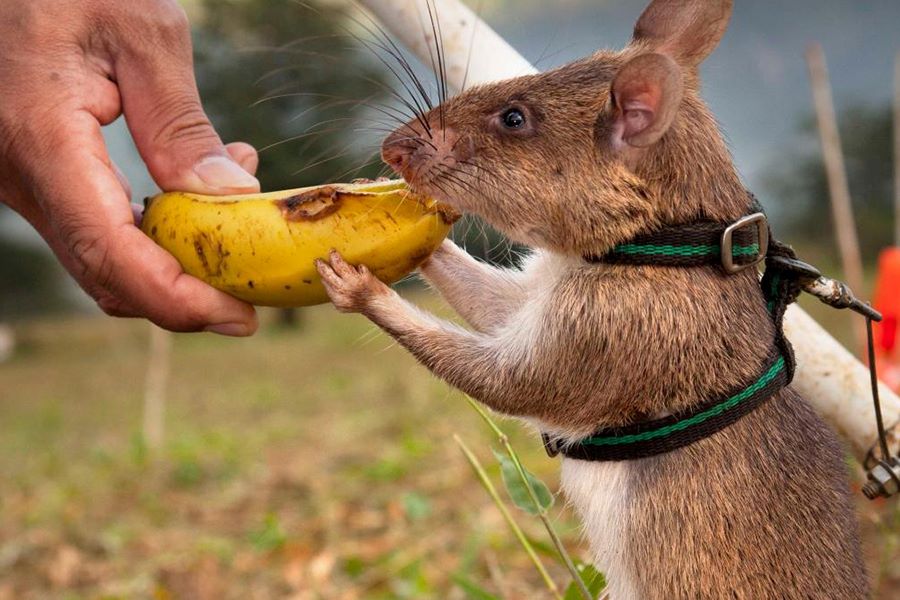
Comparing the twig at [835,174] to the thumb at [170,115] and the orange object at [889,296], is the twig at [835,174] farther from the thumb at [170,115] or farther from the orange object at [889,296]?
the thumb at [170,115]

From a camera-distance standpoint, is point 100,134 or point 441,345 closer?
point 441,345

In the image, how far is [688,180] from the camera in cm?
190

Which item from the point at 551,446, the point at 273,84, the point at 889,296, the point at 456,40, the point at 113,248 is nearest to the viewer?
the point at 551,446

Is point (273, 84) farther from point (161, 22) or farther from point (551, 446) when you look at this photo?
point (551, 446)

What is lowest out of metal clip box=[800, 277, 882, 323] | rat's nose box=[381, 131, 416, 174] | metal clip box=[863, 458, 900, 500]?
metal clip box=[863, 458, 900, 500]

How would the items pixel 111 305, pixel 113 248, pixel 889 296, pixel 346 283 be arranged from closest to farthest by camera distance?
pixel 346 283
pixel 113 248
pixel 111 305
pixel 889 296

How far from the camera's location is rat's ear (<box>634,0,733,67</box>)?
80.8 inches

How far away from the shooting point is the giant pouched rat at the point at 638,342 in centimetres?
189

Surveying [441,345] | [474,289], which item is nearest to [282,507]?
[474,289]

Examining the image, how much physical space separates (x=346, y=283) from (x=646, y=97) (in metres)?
0.68

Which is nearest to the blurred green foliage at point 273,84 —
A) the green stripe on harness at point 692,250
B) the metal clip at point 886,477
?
the green stripe on harness at point 692,250

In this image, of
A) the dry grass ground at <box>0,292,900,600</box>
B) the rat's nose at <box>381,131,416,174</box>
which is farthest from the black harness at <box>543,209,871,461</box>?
the dry grass ground at <box>0,292,900,600</box>

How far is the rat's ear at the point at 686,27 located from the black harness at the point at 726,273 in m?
0.45

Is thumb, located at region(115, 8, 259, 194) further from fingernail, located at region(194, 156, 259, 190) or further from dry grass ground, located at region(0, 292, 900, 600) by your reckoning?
dry grass ground, located at region(0, 292, 900, 600)
